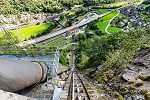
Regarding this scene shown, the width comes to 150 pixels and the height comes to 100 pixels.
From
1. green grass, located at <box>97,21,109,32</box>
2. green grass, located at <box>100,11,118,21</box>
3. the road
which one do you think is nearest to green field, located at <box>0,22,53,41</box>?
the road

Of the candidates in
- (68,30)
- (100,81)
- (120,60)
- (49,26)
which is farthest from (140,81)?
(49,26)

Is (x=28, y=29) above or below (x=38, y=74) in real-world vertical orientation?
above

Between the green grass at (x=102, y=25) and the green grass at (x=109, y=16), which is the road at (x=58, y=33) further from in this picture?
the green grass at (x=102, y=25)

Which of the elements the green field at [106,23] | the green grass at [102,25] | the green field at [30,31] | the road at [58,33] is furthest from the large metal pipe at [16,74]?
the green grass at [102,25]

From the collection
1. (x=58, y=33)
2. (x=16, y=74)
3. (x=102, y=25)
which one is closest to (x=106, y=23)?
(x=102, y=25)

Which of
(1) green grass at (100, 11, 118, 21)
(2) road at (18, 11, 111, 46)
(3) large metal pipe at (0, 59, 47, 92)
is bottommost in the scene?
(3) large metal pipe at (0, 59, 47, 92)

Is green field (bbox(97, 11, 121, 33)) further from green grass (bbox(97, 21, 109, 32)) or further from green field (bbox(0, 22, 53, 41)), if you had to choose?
green field (bbox(0, 22, 53, 41))

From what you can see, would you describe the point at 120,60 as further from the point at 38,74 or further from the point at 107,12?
the point at 107,12

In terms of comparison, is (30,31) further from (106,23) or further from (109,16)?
(109,16)
